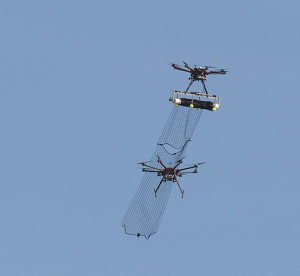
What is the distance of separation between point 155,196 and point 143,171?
4356 mm

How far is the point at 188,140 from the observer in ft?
365

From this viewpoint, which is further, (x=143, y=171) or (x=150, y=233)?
(x=143, y=171)

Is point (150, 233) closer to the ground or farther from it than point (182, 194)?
closer to the ground

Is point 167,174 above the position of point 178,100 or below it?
below

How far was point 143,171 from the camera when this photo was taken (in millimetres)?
110688

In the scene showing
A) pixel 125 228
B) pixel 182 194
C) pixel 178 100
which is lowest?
pixel 125 228

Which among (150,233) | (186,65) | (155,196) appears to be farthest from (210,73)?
(150,233)

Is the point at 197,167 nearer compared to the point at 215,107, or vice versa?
the point at 197,167

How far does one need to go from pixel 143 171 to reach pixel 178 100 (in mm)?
14576

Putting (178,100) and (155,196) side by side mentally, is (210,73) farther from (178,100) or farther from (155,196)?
(155,196)

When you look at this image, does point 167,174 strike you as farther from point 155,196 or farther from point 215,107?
point 215,107

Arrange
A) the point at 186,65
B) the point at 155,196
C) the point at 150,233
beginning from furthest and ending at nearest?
1. the point at 186,65
2. the point at 155,196
3. the point at 150,233

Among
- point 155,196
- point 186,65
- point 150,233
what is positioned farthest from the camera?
point 186,65

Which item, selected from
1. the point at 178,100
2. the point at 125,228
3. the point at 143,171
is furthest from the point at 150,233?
the point at 178,100
